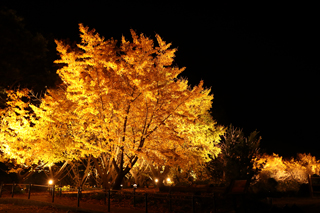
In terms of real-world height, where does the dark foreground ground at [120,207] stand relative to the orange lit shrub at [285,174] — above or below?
below

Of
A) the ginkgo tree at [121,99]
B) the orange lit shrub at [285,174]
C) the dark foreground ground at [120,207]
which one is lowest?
the dark foreground ground at [120,207]

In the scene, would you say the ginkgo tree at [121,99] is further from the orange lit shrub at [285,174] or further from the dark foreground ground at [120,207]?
the orange lit shrub at [285,174]

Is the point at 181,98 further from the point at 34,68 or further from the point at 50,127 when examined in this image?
the point at 34,68

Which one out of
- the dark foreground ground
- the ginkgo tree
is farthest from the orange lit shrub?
the ginkgo tree

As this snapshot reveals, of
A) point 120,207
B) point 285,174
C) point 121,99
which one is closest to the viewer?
point 120,207

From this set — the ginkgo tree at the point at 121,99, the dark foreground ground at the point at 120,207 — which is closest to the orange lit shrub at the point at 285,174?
the dark foreground ground at the point at 120,207

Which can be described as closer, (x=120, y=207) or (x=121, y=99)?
(x=120, y=207)

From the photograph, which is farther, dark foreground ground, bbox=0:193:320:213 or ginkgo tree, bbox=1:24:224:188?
ginkgo tree, bbox=1:24:224:188

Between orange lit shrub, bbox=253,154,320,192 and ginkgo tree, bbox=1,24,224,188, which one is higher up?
ginkgo tree, bbox=1,24,224,188

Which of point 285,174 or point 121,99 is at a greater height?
point 121,99

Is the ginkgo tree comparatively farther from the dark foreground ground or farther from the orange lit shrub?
the orange lit shrub

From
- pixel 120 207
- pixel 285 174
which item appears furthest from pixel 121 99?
pixel 285 174

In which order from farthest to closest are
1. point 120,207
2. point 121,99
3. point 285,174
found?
point 285,174, point 121,99, point 120,207

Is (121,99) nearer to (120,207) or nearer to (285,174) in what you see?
(120,207)
